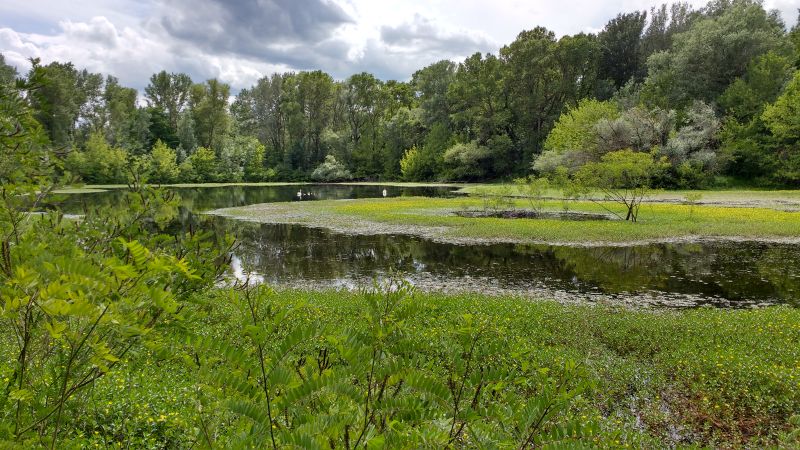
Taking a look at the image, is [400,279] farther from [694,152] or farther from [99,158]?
[99,158]

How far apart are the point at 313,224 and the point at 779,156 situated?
4765cm

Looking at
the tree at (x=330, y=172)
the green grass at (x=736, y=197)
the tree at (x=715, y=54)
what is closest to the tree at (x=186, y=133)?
the tree at (x=330, y=172)

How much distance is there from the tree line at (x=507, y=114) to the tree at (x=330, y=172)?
0.30 metres

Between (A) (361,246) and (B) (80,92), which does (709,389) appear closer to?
(A) (361,246)

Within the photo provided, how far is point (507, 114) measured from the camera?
231ft

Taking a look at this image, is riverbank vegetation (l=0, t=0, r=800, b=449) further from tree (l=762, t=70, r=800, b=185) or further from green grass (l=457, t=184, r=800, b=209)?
green grass (l=457, t=184, r=800, b=209)

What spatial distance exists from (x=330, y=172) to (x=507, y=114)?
35.6m

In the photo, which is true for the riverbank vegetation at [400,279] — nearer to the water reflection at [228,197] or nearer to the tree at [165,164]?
the tree at [165,164]

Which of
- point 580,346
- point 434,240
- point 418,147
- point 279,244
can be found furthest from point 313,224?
point 418,147

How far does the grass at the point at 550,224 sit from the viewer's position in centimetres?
2298

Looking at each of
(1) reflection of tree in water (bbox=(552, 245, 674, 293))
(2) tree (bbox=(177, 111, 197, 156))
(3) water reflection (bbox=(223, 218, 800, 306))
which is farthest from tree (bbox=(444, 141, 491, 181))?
(2) tree (bbox=(177, 111, 197, 156))

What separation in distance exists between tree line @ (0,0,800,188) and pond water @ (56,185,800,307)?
568 inches

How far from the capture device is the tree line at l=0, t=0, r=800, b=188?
154 ft

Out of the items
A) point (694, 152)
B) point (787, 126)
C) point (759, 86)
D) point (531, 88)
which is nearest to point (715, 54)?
point (759, 86)
